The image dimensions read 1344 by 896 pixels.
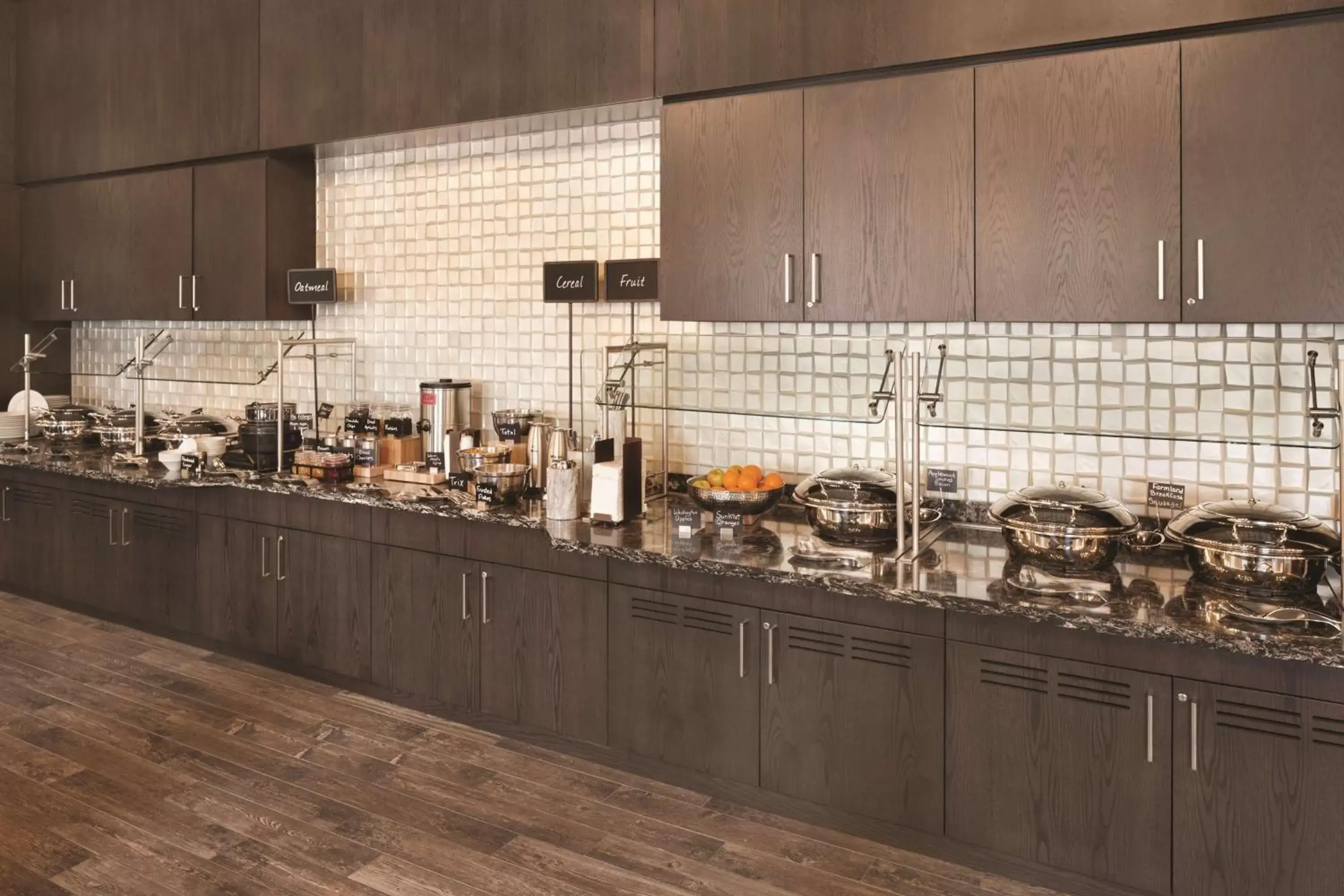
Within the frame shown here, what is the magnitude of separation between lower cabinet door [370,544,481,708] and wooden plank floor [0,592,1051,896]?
0.51 ft

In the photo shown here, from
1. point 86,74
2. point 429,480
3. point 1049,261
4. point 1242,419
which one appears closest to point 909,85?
point 1049,261

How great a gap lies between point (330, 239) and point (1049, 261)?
3734 mm

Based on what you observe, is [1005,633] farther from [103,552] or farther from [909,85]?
[103,552]

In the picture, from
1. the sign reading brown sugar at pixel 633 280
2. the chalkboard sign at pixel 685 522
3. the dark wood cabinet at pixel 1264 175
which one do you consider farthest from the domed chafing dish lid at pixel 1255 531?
the sign reading brown sugar at pixel 633 280

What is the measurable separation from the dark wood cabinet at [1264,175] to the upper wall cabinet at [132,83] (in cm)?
424

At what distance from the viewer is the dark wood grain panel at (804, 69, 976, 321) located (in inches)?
123

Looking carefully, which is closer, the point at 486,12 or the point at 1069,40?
the point at 1069,40

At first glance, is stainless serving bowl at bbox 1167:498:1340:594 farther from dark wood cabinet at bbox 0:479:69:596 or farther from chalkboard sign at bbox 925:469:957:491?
dark wood cabinet at bbox 0:479:69:596

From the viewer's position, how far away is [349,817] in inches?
127

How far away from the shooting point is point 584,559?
3.56 meters

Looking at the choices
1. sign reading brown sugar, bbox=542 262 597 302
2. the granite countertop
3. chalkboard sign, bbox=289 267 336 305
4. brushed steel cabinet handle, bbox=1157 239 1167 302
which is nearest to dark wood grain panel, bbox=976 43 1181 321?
brushed steel cabinet handle, bbox=1157 239 1167 302

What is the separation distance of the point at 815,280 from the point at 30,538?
471cm

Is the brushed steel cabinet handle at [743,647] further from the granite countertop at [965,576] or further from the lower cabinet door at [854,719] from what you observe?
the granite countertop at [965,576]

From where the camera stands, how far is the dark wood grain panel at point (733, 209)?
342 cm
